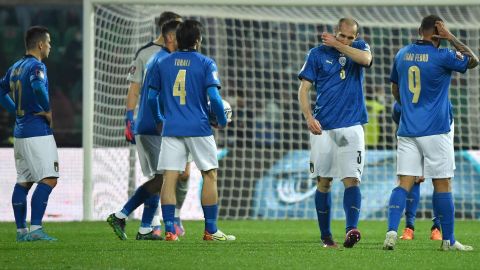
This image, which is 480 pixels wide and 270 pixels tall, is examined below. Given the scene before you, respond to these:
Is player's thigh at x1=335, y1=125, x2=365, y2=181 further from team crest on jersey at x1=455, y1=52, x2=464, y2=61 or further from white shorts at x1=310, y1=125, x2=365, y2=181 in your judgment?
team crest on jersey at x1=455, y1=52, x2=464, y2=61

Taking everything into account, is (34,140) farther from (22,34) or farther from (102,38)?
(22,34)

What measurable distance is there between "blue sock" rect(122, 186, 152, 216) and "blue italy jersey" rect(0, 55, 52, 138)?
0.92m

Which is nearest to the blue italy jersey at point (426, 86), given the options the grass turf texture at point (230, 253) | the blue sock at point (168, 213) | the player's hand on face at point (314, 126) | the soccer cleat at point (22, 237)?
the player's hand on face at point (314, 126)

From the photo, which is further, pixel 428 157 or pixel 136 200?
pixel 136 200

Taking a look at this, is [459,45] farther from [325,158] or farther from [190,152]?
[190,152]

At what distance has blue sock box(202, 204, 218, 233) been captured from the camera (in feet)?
31.5

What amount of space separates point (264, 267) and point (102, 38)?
7.87 meters

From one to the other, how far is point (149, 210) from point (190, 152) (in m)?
0.91

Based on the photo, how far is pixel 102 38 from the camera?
14.8 metres

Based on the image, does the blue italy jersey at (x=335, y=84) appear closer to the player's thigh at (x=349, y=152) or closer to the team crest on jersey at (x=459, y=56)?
the player's thigh at (x=349, y=152)

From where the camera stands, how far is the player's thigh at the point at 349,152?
29.7ft

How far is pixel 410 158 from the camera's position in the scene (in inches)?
346

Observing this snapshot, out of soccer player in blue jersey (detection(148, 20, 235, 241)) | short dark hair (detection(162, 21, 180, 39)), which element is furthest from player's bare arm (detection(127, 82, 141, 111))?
soccer player in blue jersey (detection(148, 20, 235, 241))

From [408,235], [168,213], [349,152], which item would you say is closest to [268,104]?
[408,235]
